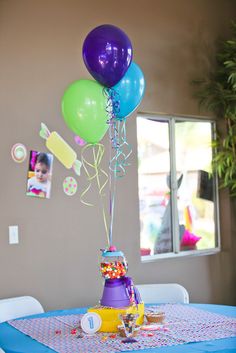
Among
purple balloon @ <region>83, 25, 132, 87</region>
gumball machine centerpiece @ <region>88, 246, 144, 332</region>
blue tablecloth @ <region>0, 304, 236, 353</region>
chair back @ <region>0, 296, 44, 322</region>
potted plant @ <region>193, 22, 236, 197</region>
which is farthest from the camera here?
potted plant @ <region>193, 22, 236, 197</region>

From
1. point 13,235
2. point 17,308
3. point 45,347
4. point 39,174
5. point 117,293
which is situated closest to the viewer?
point 45,347

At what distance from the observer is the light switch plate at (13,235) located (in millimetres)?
3451

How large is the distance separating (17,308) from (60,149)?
3.69 feet

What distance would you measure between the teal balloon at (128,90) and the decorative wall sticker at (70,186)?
3.20 ft

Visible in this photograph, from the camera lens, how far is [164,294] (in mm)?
3320

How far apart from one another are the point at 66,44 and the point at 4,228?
50.7 inches

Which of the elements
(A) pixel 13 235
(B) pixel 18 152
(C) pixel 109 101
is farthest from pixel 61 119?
(C) pixel 109 101

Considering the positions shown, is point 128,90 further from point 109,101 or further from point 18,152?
point 18,152

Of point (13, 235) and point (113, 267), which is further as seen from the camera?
point (13, 235)

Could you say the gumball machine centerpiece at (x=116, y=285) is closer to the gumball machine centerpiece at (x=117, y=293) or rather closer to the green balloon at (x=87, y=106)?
the gumball machine centerpiece at (x=117, y=293)

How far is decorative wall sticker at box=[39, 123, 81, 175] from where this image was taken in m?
3.64

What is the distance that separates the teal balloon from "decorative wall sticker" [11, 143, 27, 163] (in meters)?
0.90

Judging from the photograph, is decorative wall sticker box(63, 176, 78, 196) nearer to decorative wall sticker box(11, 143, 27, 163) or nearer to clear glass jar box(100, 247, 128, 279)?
decorative wall sticker box(11, 143, 27, 163)

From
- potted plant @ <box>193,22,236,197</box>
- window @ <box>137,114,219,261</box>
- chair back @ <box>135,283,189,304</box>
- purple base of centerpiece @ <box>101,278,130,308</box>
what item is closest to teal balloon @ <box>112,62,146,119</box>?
purple base of centerpiece @ <box>101,278,130,308</box>
